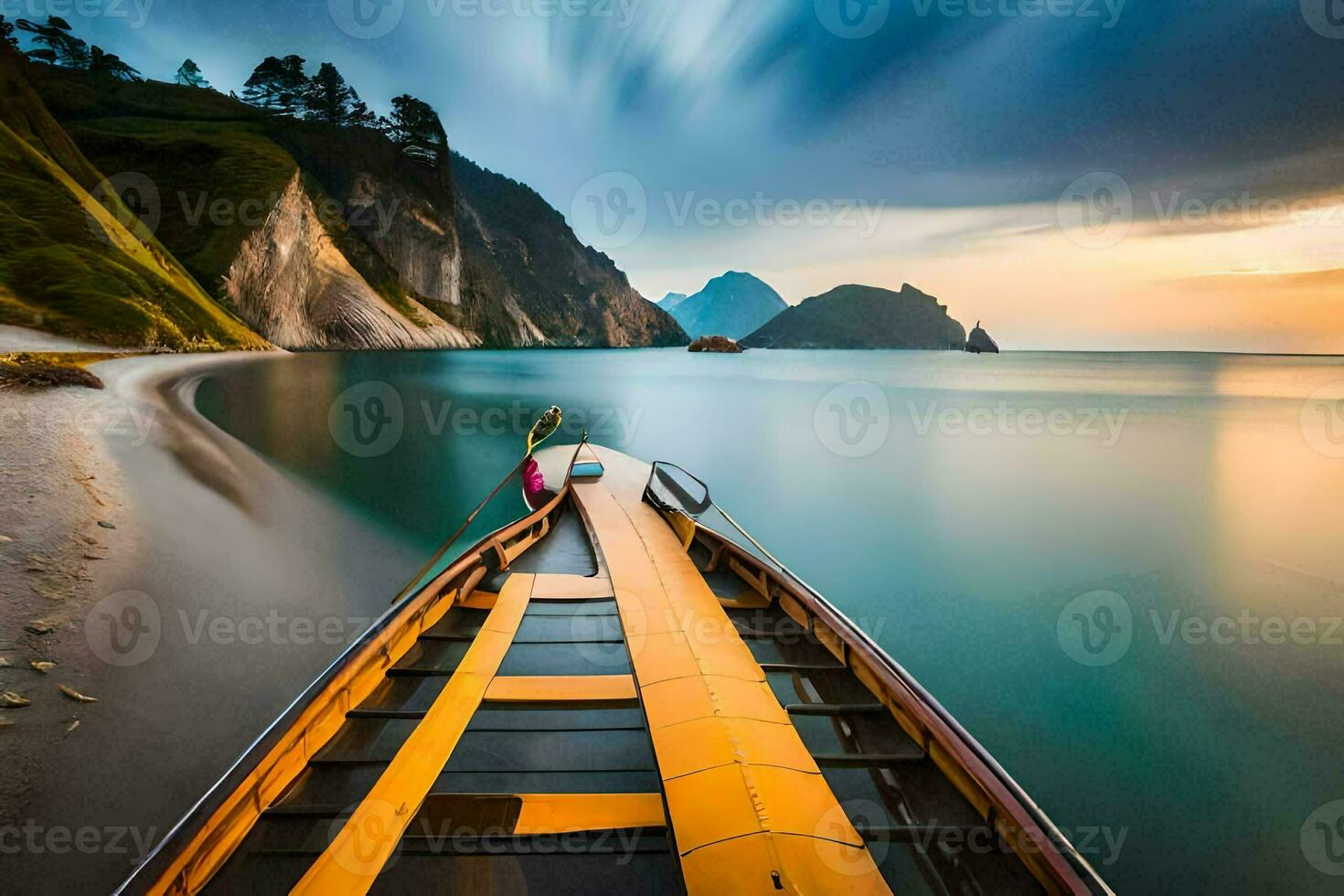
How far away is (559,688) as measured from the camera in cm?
394

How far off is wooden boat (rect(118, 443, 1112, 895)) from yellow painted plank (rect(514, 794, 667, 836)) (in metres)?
0.01

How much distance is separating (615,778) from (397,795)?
125 cm

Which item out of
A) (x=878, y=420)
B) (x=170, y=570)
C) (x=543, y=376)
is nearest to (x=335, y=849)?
(x=170, y=570)

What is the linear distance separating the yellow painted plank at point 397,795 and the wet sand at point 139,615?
2160mm

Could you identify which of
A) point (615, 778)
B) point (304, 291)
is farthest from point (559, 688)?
point (304, 291)

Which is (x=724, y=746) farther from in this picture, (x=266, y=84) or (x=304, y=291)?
(x=266, y=84)

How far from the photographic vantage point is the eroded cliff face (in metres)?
49.4

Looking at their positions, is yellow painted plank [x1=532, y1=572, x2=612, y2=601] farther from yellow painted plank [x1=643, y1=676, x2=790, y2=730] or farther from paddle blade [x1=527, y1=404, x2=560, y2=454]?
paddle blade [x1=527, y1=404, x2=560, y2=454]

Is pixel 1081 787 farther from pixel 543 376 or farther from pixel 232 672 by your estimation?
pixel 543 376

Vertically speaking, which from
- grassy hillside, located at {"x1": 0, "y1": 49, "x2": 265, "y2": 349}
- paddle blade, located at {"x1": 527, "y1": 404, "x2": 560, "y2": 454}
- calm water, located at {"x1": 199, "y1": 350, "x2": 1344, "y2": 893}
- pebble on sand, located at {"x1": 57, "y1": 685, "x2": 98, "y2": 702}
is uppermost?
grassy hillside, located at {"x1": 0, "y1": 49, "x2": 265, "y2": 349}

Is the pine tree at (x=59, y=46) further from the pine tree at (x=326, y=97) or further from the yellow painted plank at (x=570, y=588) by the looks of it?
Answer: the yellow painted plank at (x=570, y=588)

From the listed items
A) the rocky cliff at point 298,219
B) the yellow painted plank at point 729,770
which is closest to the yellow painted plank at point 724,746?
the yellow painted plank at point 729,770

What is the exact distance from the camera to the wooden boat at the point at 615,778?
245 cm

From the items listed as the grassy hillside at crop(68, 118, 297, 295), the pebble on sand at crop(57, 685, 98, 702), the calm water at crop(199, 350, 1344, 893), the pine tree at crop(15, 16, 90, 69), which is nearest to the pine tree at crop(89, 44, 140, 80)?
the pine tree at crop(15, 16, 90, 69)
